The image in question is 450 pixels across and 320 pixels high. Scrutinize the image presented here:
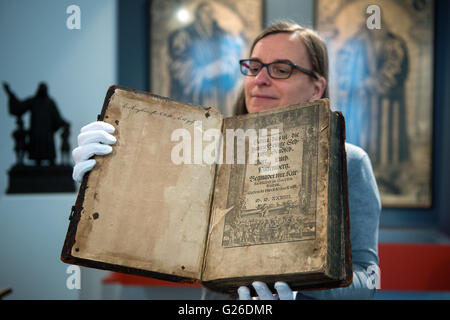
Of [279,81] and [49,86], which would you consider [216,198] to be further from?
[49,86]

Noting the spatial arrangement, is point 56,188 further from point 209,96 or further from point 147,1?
point 147,1

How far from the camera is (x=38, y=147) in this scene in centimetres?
201

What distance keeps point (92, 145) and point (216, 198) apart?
0.98 ft

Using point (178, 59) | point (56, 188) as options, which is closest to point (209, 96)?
point (178, 59)

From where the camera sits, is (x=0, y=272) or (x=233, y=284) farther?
(x=0, y=272)

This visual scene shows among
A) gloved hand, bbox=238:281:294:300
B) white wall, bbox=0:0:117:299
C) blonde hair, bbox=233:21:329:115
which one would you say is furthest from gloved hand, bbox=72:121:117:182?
white wall, bbox=0:0:117:299

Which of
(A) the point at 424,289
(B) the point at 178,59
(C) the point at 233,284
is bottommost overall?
(A) the point at 424,289

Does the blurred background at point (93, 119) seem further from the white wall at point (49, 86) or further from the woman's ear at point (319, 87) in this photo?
the woman's ear at point (319, 87)

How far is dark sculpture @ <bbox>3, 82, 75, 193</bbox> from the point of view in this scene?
78.7 inches

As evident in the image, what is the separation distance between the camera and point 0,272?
6.18ft

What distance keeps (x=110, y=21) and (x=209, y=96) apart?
2.82ft

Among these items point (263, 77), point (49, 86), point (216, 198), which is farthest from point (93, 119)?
point (216, 198)

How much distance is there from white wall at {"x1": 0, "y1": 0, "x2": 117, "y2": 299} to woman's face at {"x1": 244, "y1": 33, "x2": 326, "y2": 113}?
1492 millimetres

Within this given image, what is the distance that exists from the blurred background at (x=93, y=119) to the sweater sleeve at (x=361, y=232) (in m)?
1.07
